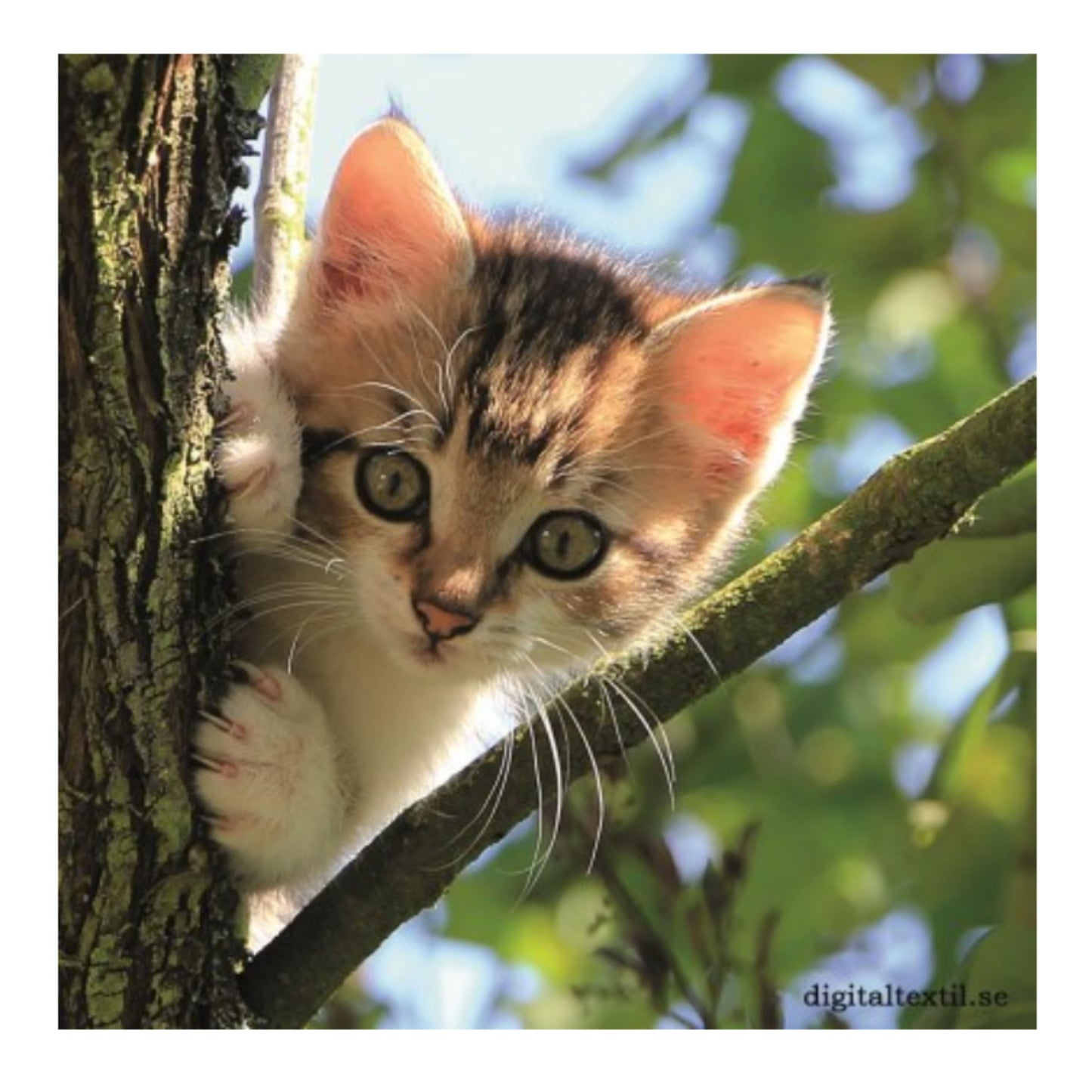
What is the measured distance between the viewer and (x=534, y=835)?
203 centimetres

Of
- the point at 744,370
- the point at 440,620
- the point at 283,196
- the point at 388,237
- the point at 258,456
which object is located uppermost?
the point at 283,196

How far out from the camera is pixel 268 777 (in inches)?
62.8

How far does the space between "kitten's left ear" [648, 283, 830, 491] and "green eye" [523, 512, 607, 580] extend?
7.8 inches

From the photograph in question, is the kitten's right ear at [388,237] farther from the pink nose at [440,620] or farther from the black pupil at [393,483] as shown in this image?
the pink nose at [440,620]

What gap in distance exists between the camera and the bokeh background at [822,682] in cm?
188

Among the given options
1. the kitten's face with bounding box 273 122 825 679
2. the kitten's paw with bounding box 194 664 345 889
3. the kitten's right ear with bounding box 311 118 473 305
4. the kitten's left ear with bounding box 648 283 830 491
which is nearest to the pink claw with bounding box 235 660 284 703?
the kitten's paw with bounding box 194 664 345 889

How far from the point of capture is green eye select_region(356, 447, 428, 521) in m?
1.67

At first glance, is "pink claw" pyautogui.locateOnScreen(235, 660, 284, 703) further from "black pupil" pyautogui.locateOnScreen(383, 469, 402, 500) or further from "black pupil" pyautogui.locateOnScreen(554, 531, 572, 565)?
Result: "black pupil" pyautogui.locateOnScreen(554, 531, 572, 565)

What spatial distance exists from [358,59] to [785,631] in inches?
32.0

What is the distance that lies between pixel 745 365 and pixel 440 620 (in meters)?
0.48

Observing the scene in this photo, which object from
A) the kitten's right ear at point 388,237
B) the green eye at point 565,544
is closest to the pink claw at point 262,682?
the green eye at point 565,544

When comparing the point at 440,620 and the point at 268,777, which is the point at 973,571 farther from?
the point at 268,777

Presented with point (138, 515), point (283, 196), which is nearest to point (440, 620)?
point (138, 515)
